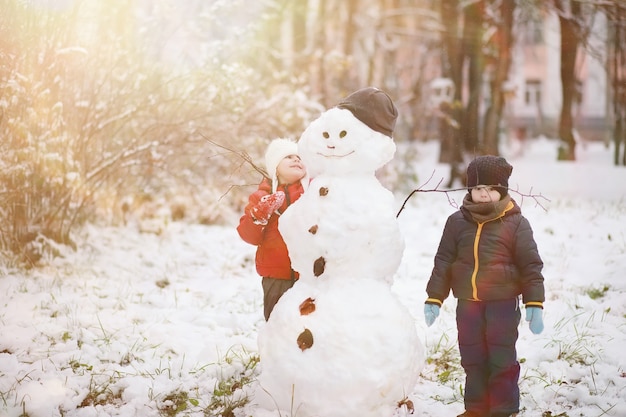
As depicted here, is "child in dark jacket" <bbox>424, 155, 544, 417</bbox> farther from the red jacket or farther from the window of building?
the window of building

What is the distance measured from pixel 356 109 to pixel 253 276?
11.8 ft

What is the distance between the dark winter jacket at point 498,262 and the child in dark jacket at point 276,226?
36.8 inches

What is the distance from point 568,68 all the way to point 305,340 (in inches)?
394

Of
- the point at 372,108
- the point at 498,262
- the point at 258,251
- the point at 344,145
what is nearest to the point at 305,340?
the point at 258,251

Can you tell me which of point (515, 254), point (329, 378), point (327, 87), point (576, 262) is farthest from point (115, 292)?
point (327, 87)

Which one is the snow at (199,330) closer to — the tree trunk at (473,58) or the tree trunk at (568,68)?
the tree trunk at (568,68)

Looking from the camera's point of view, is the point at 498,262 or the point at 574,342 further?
the point at 574,342

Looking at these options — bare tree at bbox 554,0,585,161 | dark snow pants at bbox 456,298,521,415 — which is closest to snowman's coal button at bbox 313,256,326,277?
dark snow pants at bbox 456,298,521,415

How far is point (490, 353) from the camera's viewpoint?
125 inches

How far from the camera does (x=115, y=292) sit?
212 inches

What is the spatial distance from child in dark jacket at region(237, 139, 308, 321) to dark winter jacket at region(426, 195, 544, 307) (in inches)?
36.8

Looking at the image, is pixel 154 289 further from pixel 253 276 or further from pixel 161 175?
pixel 161 175

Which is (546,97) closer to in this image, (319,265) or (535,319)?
(535,319)

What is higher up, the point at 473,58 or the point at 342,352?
the point at 473,58
